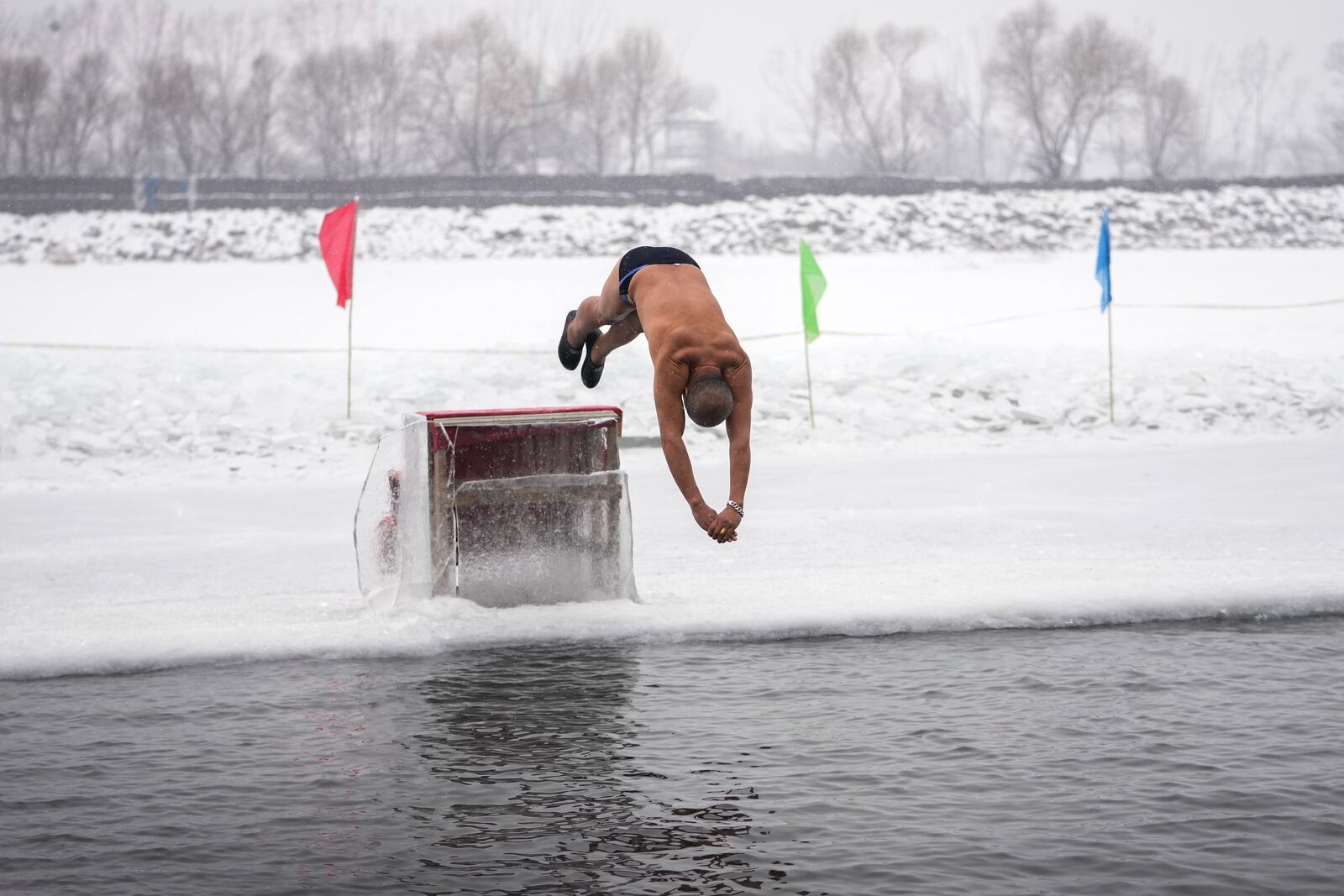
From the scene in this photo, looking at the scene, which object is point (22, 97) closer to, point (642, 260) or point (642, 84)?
point (642, 84)

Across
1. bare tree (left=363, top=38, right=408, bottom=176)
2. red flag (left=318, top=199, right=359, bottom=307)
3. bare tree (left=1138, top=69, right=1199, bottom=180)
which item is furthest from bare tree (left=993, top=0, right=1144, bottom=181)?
red flag (left=318, top=199, right=359, bottom=307)

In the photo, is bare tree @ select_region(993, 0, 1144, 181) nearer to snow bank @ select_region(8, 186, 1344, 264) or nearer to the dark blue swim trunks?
snow bank @ select_region(8, 186, 1344, 264)

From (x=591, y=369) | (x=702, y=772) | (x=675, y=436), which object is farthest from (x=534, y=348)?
(x=702, y=772)

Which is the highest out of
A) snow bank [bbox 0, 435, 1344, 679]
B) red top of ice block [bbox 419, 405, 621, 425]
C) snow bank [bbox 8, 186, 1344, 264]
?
snow bank [bbox 8, 186, 1344, 264]

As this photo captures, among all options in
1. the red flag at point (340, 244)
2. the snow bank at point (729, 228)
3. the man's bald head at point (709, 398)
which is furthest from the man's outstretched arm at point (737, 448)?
the snow bank at point (729, 228)

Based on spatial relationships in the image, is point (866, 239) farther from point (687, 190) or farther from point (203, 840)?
point (203, 840)

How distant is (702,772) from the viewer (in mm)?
5949

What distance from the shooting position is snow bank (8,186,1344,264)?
3738 cm

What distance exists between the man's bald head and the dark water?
1.36m

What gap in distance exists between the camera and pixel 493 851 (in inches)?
201

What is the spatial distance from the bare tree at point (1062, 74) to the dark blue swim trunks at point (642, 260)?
57741 mm

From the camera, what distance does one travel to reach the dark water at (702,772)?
493cm

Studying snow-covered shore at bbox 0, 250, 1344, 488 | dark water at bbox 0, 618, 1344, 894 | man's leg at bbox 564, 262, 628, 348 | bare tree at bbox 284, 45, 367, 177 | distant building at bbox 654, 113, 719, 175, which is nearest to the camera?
dark water at bbox 0, 618, 1344, 894

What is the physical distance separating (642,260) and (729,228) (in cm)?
3106
